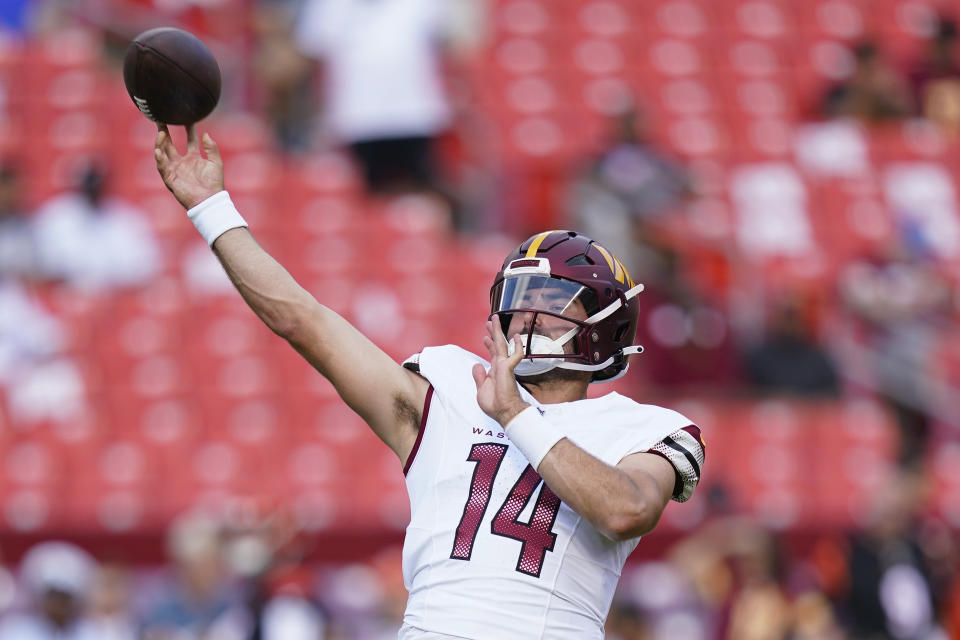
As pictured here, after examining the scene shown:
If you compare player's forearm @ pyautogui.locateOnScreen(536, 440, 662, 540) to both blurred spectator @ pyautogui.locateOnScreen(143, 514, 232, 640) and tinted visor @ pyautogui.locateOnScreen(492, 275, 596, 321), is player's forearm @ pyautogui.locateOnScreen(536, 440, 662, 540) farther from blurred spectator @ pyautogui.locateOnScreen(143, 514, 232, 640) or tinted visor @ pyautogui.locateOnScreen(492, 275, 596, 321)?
blurred spectator @ pyautogui.locateOnScreen(143, 514, 232, 640)

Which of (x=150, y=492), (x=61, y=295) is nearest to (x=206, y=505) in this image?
(x=150, y=492)

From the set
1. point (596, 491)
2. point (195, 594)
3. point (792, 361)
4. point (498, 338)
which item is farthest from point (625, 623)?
point (596, 491)

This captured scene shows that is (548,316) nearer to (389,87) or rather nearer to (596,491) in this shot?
(596,491)

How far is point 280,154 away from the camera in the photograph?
1031 cm

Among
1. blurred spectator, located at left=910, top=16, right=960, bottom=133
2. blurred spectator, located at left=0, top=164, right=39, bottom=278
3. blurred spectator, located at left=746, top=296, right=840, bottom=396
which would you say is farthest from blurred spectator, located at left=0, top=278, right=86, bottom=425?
blurred spectator, located at left=910, top=16, right=960, bottom=133

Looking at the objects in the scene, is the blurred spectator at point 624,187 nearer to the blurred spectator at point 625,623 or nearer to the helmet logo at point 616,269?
the blurred spectator at point 625,623

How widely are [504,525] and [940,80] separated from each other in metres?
9.75

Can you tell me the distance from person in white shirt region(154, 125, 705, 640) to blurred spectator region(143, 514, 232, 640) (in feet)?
11.5

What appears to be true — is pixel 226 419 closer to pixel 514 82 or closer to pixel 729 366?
pixel 729 366

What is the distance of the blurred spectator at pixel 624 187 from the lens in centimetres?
975

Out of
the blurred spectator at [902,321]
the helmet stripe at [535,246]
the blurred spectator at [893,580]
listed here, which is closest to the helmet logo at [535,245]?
the helmet stripe at [535,246]

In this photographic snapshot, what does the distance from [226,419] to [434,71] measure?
2862 millimetres

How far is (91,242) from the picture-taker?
9070 millimetres

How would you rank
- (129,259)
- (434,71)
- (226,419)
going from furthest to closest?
(434,71)
(129,259)
(226,419)
